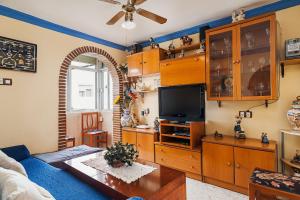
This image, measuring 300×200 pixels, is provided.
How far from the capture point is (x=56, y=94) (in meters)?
3.12

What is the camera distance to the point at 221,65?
2713 mm

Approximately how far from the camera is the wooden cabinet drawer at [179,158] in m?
2.77

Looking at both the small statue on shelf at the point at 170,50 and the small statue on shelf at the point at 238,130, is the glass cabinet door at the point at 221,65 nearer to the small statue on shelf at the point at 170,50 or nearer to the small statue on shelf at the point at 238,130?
the small statue on shelf at the point at 238,130

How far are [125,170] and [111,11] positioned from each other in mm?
2229

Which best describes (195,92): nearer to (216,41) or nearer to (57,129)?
(216,41)

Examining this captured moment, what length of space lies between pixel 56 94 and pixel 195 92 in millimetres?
2369

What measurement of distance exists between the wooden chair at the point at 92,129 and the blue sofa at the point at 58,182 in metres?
2.17

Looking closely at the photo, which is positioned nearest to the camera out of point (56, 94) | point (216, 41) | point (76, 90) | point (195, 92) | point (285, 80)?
point (285, 80)

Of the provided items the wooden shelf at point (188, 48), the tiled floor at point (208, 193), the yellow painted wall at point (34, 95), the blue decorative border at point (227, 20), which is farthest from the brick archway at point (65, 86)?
the tiled floor at point (208, 193)

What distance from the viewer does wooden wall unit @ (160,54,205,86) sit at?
2.91 meters

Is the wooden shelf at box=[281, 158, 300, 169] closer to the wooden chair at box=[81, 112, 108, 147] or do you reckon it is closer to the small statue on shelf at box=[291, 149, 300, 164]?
the small statue on shelf at box=[291, 149, 300, 164]

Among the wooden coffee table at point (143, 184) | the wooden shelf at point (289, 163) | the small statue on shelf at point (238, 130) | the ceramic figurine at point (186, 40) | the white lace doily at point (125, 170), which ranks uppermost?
the ceramic figurine at point (186, 40)

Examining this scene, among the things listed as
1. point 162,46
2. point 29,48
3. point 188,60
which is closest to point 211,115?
point 188,60

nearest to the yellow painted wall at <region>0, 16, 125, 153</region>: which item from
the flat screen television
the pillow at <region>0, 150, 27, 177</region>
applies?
the pillow at <region>0, 150, 27, 177</region>
